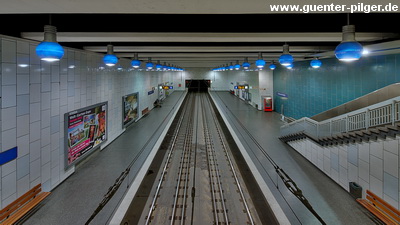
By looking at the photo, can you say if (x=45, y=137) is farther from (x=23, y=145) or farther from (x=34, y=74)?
(x=34, y=74)

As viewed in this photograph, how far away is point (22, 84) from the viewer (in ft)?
18.3

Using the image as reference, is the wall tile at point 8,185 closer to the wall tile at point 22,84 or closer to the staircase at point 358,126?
the wall tile at point 22,84

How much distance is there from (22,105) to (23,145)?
3.61 feet

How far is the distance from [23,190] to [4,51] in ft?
12.1

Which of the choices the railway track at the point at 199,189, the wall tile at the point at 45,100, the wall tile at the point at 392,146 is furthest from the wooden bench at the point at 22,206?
the wall tile at the point at 392,146

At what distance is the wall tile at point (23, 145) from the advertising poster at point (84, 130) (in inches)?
68.7

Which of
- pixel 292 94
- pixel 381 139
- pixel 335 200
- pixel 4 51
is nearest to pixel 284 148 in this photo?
pixel 335 200

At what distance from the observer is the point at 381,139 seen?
19.1ft

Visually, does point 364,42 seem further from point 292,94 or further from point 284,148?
point 292,94

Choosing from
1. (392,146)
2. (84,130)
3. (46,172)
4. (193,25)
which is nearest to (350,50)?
(193,25)

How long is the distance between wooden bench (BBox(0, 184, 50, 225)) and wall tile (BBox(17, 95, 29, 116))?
7.39ft

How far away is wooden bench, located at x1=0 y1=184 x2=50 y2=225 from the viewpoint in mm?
4965

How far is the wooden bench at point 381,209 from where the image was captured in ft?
17.2

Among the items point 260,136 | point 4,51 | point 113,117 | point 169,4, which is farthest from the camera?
point 260,136
